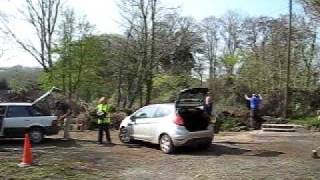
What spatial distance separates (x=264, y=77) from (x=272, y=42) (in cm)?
356

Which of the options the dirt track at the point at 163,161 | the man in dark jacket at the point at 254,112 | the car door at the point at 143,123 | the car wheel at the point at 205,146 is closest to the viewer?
the dirt track at the point at 163,161

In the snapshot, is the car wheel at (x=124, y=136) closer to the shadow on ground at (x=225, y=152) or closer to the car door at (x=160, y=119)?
the car door at (x=160, y=119)

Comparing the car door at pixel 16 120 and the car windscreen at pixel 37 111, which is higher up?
the car windscreen at pixel 37 111

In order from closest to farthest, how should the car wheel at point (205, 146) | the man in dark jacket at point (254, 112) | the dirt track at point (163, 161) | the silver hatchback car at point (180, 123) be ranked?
the dirt track at point (163, 161) < the silver hatchback car at point (180, 123) < the car wheel at point (205, 146) < the man in dark jacket at point (254, 112)

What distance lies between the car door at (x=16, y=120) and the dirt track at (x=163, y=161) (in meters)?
0.48

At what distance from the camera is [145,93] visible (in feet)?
119

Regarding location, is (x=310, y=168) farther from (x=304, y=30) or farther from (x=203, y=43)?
(x=203, y=43)

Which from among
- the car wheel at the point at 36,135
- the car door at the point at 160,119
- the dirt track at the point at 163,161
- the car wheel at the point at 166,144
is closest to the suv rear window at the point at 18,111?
the car wheel at the point at 36,135

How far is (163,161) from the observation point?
14.6 m

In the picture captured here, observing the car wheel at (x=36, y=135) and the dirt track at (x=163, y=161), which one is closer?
the dirt track at (x=163, y=161)

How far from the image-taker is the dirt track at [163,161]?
40.3 ft

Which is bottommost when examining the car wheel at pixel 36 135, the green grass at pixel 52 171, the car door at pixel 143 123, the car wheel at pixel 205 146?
the green grass at pixel 52 171

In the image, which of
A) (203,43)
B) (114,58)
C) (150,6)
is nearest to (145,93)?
(114,58)

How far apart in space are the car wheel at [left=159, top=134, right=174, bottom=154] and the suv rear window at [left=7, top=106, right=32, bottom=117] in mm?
5415
